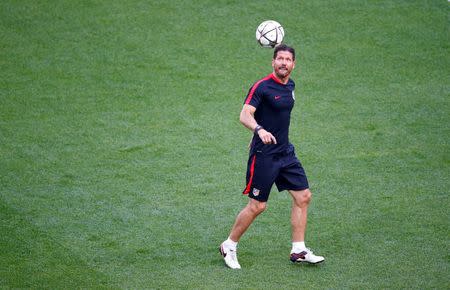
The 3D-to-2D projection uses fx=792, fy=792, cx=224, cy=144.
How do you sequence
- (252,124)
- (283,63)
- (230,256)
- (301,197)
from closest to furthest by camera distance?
(252,124)
(283,63)
(230,256)
(301,197)

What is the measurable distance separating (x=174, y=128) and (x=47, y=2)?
484 centimetres

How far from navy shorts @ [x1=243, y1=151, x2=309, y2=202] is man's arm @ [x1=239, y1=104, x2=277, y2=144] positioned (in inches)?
9.6

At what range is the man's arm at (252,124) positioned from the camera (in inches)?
280

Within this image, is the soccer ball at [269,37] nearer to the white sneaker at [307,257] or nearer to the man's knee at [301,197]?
the man's knee at [301,197]

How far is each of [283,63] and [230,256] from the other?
1918mm

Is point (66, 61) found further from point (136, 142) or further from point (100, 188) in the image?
point (100, 188)

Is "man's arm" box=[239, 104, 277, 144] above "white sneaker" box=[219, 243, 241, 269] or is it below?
above

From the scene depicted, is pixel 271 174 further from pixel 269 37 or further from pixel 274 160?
pixel 269 37

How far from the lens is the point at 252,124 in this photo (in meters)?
7.32

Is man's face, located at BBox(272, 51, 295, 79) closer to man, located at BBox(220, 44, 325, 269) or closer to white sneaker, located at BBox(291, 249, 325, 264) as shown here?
man, located at BBox(220, 44, 325, 269)

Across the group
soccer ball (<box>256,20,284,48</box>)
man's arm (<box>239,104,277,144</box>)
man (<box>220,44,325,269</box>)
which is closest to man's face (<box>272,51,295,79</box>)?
man (<box>220,44,325,269</box>)

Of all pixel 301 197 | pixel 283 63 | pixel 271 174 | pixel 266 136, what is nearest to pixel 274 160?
pixel 271 174

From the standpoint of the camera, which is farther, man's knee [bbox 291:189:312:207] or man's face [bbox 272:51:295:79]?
man's knee [bbox 291:189:312:207]

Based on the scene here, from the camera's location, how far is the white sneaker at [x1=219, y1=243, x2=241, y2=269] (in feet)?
24.9
